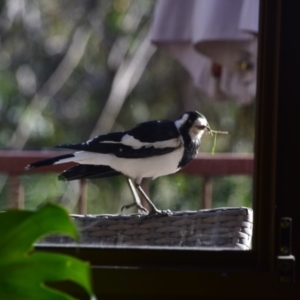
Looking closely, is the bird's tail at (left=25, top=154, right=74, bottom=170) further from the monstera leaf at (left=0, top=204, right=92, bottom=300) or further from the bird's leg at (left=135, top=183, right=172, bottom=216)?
the monstera leaf at (left=0, top=204, right=92, bottom=300)

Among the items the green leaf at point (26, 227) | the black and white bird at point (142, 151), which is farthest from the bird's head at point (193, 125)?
the green leaf at point (26, 227)

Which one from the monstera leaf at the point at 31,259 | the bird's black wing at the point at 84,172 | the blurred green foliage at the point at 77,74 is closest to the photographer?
the monstera leaf at the point at 31,259

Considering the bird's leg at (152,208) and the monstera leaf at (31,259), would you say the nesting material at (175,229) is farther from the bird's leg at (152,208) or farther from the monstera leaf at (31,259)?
the monstera leaf at (31,259)

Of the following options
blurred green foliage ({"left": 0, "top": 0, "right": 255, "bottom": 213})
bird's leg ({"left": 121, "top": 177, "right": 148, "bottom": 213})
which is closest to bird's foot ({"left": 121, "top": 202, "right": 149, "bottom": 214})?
bird's leg ({"left": 121, "top": 177, "right": 148, "bottom": 213})

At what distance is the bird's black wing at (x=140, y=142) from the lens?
154cm

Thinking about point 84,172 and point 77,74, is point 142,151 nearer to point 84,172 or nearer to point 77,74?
point 84,172

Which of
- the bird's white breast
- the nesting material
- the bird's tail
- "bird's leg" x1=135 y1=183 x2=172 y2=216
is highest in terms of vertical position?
the bird's white breast

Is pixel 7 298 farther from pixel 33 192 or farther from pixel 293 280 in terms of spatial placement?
pixel 33 192

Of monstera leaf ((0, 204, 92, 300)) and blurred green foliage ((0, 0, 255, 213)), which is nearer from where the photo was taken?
monstera leaf ((0, 204, 92, 300))

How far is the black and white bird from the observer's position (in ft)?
5.01

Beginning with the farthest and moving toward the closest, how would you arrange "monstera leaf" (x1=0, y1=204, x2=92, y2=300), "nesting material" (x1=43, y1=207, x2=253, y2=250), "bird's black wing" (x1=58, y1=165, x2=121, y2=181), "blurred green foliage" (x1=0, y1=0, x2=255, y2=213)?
"blurred green foliage" (x1=0, y1=0, x2=255, y2=213) < "bird's black wing" (x1=58, y1=165, x2=121, y2=181) < "nesting material" (x1=43, y1=207, x2=253, y2=250) < "monstera leaf" (x1=0, y1=204, x2=92, y2=300)

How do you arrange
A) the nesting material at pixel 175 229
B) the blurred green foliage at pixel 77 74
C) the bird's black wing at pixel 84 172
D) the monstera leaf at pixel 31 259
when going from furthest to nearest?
1. the blurred green foliage at pixel 77 74
2. the bird's black wing at pixel 84 172
3. the nesting material at pixel 175 229
4. the monstera leaf at pixel 31 259

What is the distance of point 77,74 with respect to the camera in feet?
15.4

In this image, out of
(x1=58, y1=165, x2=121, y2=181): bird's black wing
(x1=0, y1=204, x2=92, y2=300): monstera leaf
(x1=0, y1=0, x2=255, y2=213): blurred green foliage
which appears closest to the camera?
(x1=0, y1=204, x2=92, y2=300): monstera leaf
